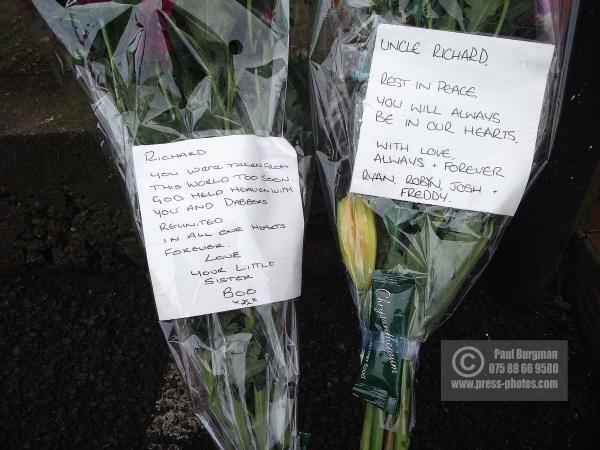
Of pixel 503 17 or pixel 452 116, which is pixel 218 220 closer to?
pixel 452 116

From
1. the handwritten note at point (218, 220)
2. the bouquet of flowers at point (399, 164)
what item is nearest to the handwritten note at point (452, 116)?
the bouquet of flowers at point (399, 164)

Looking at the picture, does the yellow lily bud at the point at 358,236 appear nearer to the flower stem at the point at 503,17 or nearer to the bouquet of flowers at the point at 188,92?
the bouquet of flowers at the point at 188,92

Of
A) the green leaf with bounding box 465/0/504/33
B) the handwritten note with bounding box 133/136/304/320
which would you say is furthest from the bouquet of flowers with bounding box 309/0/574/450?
the handwritten note with bounding box 133/136/304/320

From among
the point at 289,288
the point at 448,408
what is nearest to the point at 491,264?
the point at 448,408

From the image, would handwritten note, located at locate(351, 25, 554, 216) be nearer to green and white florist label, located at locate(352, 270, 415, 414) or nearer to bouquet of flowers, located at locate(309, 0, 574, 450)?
bouquet of flowers, located at locate(309, 0, 574, 450)

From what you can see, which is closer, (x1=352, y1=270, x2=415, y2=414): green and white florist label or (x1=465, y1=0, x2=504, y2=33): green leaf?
(x1=465, y1=0, x2=504, y2=33): green leaf

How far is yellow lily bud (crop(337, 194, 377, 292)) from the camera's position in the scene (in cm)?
92

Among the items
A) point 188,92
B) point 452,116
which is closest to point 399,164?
point 452,116

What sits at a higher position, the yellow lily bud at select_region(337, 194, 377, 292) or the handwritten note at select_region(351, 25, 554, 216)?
the handwritten note at select_region(351, 25, 554, 216)

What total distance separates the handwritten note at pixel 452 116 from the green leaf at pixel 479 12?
1.4 inches

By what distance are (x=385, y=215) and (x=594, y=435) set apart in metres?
0.97

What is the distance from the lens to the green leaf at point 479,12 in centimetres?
82

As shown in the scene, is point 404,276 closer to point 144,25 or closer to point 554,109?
point 554,109

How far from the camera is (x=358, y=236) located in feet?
3.02
